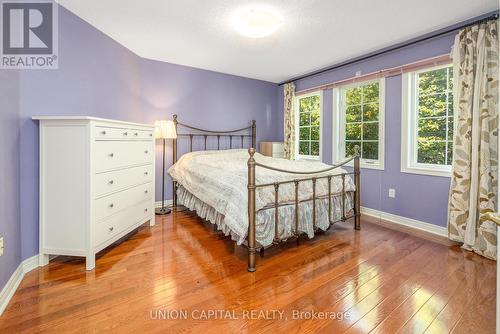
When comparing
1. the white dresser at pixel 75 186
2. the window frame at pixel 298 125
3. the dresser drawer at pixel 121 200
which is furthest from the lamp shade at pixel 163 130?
the window frame at pixel 298 125

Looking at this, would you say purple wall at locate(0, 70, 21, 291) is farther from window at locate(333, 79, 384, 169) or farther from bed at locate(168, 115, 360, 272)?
window at locate(333, 79, 384, 169)

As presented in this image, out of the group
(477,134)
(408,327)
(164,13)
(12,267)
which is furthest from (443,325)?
(164,13)

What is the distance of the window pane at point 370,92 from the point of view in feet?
12.3

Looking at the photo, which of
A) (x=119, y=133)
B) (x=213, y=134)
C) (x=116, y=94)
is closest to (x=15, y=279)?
(x=119, y=133)

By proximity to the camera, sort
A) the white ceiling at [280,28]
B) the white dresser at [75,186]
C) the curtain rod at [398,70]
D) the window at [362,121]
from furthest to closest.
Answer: the window at [362,121] → the curtain rod at [398,70] → the white ceiling at [280,28] → the white dresser at [75,186]

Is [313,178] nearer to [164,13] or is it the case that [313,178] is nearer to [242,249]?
[242,249]

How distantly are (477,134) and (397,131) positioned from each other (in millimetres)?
962

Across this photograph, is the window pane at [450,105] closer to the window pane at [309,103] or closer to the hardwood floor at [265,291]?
the hardwood floor at [265,291]

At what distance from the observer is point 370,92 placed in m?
3.83

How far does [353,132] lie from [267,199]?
2479 millimetres

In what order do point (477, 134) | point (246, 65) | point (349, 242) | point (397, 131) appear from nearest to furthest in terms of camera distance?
point (477, 134), point (349, 242), point (397, 131), point (246, 65)

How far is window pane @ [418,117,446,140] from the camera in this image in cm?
312

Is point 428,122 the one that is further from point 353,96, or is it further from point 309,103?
point 309,103

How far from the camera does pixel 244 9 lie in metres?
2.48
